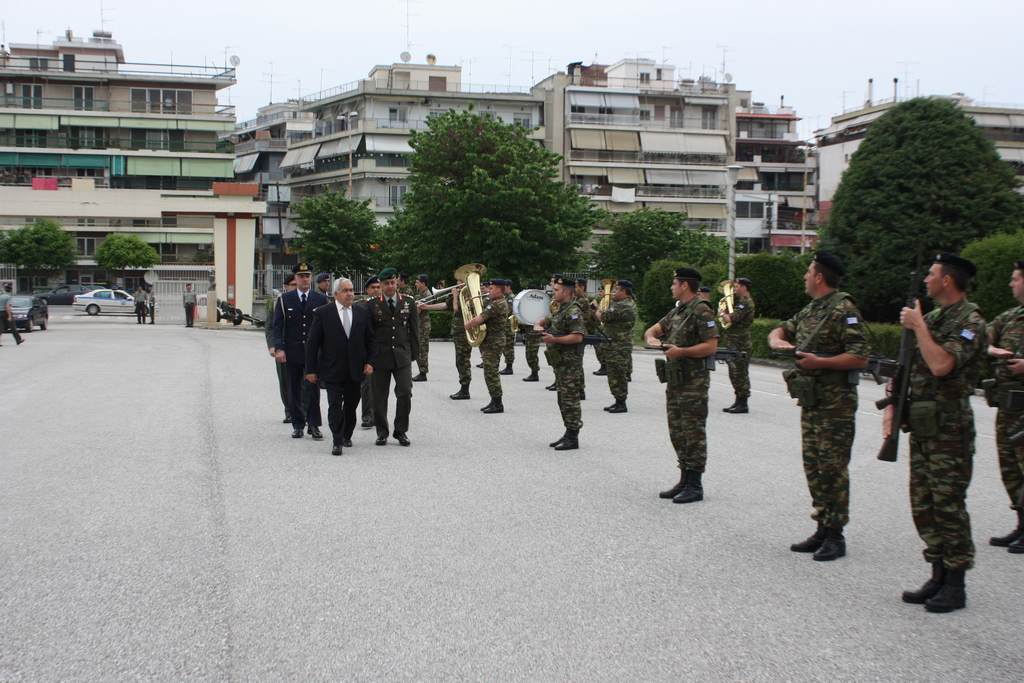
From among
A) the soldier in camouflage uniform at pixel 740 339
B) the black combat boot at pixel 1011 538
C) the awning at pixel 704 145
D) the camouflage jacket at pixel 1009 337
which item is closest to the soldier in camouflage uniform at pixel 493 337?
the soldier in camouflage uniform at pixel 740 339

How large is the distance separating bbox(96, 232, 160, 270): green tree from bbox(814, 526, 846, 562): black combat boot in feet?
246

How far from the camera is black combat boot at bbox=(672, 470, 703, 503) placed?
28.8ft

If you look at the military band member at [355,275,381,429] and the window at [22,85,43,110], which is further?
A: the window at [22,85,43,110]

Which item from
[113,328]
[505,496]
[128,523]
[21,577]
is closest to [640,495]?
[505,496]

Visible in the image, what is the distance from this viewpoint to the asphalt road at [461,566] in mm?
5051

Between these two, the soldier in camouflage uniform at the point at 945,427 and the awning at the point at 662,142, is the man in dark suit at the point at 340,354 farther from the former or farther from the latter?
the awning at the point at 662,142

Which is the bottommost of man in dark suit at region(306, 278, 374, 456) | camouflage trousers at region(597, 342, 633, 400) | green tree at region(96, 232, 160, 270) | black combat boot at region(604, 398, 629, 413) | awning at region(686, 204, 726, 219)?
black combat boot at region(604, 398, 629, 413)

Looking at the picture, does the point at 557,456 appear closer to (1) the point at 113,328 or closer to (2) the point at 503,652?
(2) the point at 503,652

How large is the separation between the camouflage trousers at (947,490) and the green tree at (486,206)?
3411 centimetres

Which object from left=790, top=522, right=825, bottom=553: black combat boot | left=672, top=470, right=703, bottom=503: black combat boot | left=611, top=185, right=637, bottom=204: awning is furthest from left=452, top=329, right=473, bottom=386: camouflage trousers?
left=611, top=185, right=637, bottom=204: awning

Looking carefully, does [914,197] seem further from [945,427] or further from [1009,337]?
[945,427]

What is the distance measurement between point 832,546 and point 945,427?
4.48 ft

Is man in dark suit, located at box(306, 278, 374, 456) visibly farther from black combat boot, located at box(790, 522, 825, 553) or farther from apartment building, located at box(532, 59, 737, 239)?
apartment building, located at box(532, 59, 737, 239)

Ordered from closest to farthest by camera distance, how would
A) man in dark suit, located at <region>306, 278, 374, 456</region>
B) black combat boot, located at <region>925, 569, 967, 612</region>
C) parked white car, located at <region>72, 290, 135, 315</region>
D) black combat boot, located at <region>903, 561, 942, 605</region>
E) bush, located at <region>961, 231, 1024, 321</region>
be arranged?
black combat boot, located at <region>925, 569, 967, 612</region> < black combat boot, located at <region>903, 561, 942, 605</region> < man in dark suit, located at <region>306, 278, 374, 456</region> < bush, located at <region>961, 231, 1024, 321</region> < parked white car, located at <region>72, 290, 135, 315</region>
